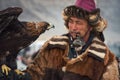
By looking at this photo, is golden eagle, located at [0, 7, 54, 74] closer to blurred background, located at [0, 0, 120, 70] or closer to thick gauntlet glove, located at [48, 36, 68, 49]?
thick gauntlet glove, located at [48, 36, 68, 49]

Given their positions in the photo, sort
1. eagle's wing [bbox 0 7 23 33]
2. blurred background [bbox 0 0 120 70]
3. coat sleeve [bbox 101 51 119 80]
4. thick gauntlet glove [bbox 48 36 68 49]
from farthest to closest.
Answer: blurred background [bbox 0 0 120 70] → thick gauntlet glove [bbox 48 36 68 49] → coat sleeve [bbox 101 51 119 80] → eagle's wing [bbox 0 7 23 33]

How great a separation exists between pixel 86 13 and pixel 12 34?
556 millimetres

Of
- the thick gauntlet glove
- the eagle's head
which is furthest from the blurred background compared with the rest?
the eagle's head

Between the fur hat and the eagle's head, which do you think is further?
the fur hat

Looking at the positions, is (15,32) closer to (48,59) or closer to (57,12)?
(48,59)

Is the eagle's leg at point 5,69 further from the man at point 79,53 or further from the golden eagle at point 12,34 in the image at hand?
the man at point 79,53

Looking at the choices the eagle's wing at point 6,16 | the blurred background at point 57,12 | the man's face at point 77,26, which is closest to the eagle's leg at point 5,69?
the eagle's wing at point 6,16

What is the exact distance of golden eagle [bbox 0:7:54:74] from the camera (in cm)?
380

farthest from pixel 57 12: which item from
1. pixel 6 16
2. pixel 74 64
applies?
pixel 6 16

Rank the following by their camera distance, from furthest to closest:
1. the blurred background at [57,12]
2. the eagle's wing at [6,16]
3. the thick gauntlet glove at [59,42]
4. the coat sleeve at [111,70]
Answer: the blurred background at [57,12] < the thick gauntlet glove at [59,42] < the coat sleeve at [111,70] < the eagle's wing at [6,16]

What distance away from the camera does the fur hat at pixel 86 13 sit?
400 centimetres

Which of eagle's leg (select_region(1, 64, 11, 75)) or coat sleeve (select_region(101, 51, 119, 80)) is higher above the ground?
eagle's leg (select_region(1, 64, 11, 75))

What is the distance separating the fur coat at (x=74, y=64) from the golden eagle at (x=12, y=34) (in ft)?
0.55

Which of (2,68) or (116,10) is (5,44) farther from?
(116,10)
